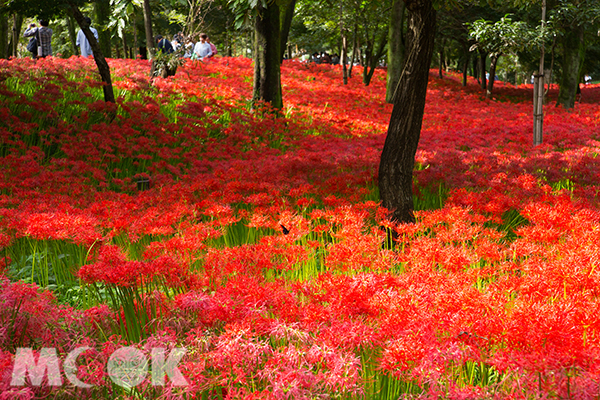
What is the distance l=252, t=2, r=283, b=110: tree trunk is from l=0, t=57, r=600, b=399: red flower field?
17.1ft

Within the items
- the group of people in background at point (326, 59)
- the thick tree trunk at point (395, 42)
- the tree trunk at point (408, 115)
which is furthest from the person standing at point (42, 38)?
the group of people in background at point (326, 59)

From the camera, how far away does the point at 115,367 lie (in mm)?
1778

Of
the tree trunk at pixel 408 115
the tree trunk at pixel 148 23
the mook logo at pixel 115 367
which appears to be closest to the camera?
the mook logo at pixel 115 367

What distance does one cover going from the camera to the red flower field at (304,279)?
1812 mm

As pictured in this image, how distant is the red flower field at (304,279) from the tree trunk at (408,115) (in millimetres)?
464

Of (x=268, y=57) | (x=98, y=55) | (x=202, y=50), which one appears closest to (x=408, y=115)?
(x=98, y=55)

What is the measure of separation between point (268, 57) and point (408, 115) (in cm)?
843

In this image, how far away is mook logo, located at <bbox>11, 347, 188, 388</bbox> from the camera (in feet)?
5.25

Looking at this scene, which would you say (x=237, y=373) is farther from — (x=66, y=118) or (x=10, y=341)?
(x=66, y=118)

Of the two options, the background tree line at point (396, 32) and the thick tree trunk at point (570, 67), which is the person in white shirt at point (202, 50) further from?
the thick tree trunk at point (570, 67)

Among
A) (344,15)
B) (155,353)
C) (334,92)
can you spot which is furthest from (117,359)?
(344,15)

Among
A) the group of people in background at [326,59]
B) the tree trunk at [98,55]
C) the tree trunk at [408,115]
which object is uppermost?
the group of people in background at [326,59]

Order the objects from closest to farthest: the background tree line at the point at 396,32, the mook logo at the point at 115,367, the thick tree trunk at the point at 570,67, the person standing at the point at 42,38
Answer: the mook logo at the point at 115,367
the background tree line at the point at 396,32
the person standing at the point at 42,38
the thick tree trunk at the point at 570,67

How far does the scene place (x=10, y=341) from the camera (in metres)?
2.01
